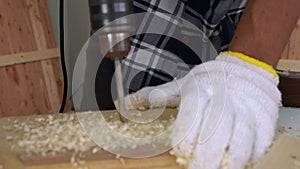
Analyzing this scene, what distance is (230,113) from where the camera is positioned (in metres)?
0.44

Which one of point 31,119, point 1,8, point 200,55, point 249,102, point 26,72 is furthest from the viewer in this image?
point 26,72

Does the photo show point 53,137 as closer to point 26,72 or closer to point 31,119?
point 31,119

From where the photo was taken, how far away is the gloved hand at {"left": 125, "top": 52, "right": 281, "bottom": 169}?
1.43ft

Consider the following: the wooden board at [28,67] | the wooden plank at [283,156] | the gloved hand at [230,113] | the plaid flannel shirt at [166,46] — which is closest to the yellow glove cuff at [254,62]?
the gloved hand at [230,113]

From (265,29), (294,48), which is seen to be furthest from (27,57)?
(294,48)

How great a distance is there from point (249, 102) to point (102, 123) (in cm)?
28

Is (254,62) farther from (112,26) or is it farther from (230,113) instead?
(112,26)

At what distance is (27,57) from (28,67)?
2.7 inches

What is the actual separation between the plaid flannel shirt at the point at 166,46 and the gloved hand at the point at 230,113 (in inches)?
15.0

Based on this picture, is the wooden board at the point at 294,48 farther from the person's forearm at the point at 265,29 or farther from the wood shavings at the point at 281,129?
the person's forearm at the point at 265,29

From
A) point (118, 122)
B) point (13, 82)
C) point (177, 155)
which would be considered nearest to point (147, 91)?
point (118, 122)

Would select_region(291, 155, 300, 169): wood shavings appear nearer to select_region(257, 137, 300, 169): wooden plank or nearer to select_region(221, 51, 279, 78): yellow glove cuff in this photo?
select_region(257, 137, 300, 169): wooden plank

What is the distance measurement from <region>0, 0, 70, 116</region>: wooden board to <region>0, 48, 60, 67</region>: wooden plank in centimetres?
2

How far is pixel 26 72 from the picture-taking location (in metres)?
2.07
